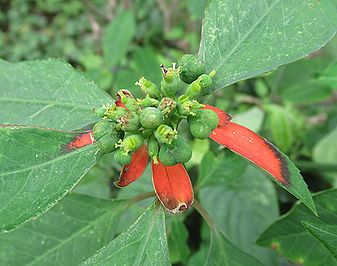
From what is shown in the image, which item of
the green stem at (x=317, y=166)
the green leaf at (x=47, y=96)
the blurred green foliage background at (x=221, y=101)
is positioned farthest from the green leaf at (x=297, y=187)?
the green stem at (x=317, y=166)

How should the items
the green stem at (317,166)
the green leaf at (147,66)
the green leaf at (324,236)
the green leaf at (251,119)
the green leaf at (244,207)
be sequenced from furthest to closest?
the green leaf at (147,66)
the green leaf at (251,119)
the green stem at (317,166)
the green leaf at (244,207)
the green leaf at (324,236)

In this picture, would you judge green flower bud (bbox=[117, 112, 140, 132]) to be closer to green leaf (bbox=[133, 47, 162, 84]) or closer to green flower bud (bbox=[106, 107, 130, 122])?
green flower bud (bbox=[106, 107, 130, 122])

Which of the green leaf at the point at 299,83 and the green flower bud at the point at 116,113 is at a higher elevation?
the green flower bud at the point at 116,113

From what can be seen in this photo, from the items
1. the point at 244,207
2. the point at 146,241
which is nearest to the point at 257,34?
the point at 146,241

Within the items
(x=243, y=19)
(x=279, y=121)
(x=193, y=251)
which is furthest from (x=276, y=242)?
(x=279, y=121)

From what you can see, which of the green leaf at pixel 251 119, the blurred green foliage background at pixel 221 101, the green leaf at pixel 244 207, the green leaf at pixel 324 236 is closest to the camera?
the green leaf at pixel 324 236

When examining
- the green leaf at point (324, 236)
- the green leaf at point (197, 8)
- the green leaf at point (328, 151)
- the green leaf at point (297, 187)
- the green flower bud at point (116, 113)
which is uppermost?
the green flower bud at point (116, 113)

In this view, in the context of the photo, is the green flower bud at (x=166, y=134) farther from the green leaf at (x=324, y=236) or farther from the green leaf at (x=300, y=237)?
the green leaf at (x=300, y=237)

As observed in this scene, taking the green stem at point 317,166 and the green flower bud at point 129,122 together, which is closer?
the green flower bud at point 129,122
